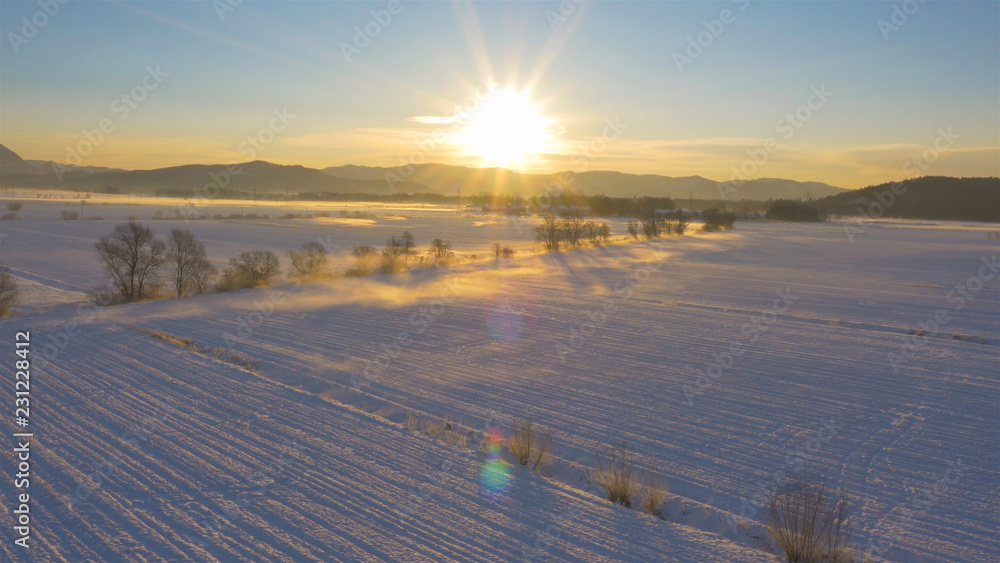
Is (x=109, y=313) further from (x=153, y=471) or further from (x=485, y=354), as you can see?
(x=153, y=471)

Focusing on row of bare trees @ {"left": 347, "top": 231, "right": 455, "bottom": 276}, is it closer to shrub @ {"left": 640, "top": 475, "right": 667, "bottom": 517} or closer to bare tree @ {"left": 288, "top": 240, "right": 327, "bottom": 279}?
bare tree @ {"left": 288, "top": 240, "right": 327, "bottom": 279}

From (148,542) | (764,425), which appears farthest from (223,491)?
(764,425)

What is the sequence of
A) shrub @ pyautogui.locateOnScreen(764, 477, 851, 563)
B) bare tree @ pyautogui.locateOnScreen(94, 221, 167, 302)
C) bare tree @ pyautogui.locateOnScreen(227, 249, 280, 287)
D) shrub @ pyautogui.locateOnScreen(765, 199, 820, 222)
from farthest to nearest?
shrub @ pyautogui.locateOnScreen(765, 199, 820, 222)
bare tree @ pyautogui.locateOnScreen(227, 249, 280, 287)
bare tree @ pyautogui.locateOnScreen(94, 221, 167, 302)
shrub @ pyautogui.locateOnScreen(764, 477, 851, 563)

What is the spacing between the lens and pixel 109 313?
1656cm

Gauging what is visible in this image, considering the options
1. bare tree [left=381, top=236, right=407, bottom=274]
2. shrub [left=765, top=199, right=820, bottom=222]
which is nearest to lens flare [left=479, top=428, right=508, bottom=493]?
bare tree [left=381, top=236, right=407, bottom=274]

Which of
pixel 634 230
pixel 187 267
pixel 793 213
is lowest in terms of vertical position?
pixel 187 267

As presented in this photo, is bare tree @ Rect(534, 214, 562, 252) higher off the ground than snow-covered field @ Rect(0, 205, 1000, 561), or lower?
higher
